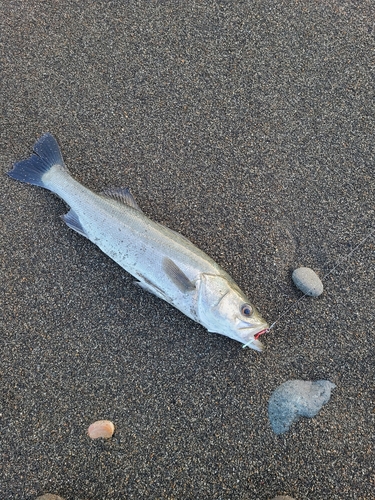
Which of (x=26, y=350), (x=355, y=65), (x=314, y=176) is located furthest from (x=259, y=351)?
(x=355, y=65)

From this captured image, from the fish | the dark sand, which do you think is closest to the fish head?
the fish

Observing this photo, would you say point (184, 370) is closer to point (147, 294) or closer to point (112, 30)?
point (147, 294)

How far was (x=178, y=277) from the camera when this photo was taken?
250cm

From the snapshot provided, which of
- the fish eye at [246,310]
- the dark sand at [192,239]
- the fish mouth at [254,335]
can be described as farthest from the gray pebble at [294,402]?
the fish eye at [246,310]

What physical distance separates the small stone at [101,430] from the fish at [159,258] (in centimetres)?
90

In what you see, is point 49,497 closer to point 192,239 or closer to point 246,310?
point 246,310

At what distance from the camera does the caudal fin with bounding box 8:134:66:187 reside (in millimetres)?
2857

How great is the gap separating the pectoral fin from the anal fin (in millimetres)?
672

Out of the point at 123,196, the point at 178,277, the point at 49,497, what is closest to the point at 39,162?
the point at 123,196

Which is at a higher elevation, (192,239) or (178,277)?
(192,239)

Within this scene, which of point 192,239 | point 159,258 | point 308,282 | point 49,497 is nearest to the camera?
point 49,497

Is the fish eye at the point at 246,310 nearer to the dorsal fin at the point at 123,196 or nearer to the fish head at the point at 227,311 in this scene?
the fish head at the point at 227,311

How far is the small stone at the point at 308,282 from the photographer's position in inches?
107

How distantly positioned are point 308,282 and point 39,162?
7.08ft
